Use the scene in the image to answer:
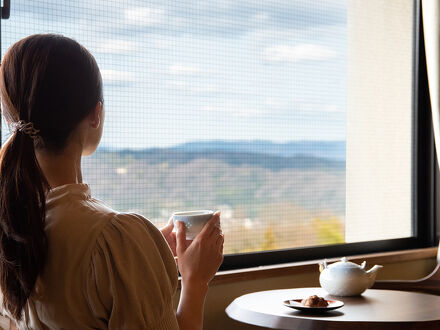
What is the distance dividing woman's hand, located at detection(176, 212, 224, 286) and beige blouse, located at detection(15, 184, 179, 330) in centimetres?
13

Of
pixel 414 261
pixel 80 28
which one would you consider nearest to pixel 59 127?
pixel 80 28

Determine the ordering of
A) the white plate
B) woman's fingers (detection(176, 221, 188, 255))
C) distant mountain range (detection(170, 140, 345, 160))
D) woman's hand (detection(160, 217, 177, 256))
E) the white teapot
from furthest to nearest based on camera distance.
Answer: distant mountain range (detection(170, 140, 345, 160)) < the white teapot < the white plate < woman's hand (detection(160, 217, 177, 256)) < woman's fingers (detection(176, 221, 188, 255))

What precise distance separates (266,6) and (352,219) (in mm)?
1090

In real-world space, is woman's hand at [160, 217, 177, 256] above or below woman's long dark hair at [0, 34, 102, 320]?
below

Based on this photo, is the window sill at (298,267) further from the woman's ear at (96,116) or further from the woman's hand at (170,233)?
the woman's ear at (96,116)

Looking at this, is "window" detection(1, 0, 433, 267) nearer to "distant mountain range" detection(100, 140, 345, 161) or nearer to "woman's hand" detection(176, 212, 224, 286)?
"distant mountain range" detection(100, 140, 345, 161)

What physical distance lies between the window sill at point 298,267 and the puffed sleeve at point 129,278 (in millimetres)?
1347

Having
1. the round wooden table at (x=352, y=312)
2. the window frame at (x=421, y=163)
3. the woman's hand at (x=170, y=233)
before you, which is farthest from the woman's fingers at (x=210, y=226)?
the window frame at (x=421, y=163)

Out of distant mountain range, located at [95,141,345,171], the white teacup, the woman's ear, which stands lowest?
the white teacup

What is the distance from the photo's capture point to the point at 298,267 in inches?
103

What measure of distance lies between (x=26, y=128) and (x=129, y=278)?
0.29m

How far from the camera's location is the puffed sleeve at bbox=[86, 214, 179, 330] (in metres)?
0.96

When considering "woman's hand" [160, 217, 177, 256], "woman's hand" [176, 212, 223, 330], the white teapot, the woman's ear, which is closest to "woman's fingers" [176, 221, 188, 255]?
"woman's hand" [176, 212, 223, 330]

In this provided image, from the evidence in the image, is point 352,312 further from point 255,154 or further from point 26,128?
point 26,128
